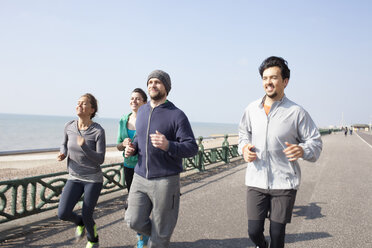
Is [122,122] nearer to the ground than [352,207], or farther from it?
farther from it

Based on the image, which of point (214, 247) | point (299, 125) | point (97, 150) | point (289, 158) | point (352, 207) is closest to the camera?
point (289, 158)

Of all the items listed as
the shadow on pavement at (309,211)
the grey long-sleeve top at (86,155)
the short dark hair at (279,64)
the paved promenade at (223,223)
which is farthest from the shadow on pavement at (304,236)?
the grey long-sleeve top at (86,155)

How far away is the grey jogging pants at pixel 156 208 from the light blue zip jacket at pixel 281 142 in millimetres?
786

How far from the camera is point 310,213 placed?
534cm

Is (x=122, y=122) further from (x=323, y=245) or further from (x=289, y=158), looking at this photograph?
(x=323, y=245)

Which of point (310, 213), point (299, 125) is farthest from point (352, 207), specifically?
point (299, 125)

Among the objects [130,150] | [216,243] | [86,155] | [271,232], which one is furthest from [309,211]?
[86,155]

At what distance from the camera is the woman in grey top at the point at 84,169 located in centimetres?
314

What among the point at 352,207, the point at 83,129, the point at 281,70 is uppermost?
the point at 281,70

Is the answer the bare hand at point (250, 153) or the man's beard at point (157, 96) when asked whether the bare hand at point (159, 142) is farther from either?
the bare hand at point (250, 153)

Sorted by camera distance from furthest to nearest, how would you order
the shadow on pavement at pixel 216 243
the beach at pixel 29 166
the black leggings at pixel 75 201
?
the beach at pixel 29 166, the shadow on pavement at pixel 216 243, the black leggings at pixel 75 201

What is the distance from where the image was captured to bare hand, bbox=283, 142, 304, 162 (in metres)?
2.35

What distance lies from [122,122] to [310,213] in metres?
4.00

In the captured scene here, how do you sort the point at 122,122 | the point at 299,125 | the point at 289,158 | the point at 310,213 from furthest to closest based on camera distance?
the point at 310,213 < the point at 122,122 < the point at 299,125 < the point at 289,158
